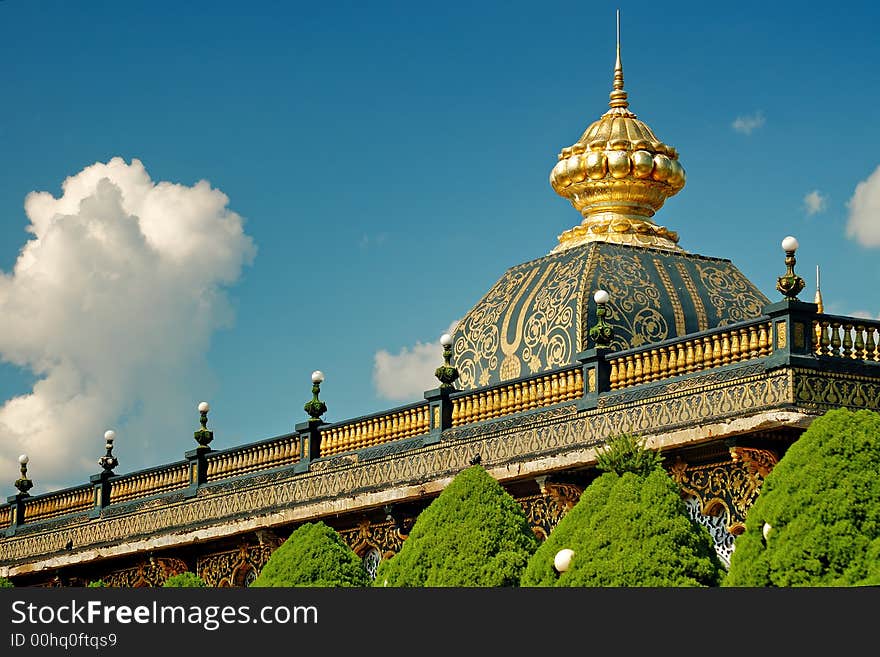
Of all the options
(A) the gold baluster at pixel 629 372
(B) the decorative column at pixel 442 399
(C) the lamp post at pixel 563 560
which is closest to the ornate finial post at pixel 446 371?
(B) the decorative column at pixel 442 399

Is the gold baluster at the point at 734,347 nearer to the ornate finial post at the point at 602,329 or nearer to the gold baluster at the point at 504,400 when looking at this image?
the ornate finial post at the point at 602,329

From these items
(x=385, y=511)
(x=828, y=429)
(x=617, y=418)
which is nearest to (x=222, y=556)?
(x=385, y=511)

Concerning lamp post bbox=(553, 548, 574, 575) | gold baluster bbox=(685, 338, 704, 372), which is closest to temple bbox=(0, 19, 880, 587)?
gold baluster bbox=(685, 338, 704, 372)

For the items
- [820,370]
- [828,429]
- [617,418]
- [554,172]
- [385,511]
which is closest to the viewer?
[828,429]

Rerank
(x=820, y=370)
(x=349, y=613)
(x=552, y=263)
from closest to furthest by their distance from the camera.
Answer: (x=349, y=613), (x=820, y=370), (x=552, y=263)

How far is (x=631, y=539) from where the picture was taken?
17938mm

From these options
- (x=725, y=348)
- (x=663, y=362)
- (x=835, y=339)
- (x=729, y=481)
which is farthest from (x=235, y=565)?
(x=835, y=339)

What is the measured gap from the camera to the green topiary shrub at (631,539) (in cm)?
1772

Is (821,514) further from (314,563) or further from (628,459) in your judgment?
(314,563)

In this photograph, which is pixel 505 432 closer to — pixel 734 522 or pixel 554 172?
pixel 734 522

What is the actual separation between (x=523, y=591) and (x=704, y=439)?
687 centimetres

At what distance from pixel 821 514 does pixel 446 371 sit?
8.33m

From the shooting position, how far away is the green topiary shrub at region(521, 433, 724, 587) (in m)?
17.7

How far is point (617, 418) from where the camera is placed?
21484 millimetres
